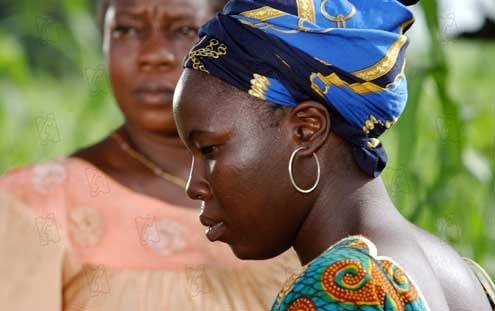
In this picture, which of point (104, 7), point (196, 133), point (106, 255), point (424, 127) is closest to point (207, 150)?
point (196, 133)

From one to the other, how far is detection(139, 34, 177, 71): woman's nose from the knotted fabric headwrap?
136 centimetres

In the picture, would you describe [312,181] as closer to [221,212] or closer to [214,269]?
[221,212]

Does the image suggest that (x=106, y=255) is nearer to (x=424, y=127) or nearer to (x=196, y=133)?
(x=196, y=133)

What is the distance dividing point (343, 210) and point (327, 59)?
10.5 inches

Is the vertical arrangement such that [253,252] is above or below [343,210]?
below

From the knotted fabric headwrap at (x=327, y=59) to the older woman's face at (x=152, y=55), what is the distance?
4.49 ft

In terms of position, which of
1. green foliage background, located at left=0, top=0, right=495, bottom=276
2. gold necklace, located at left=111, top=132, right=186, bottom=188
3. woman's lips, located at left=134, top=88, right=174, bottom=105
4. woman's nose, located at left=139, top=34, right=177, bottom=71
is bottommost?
green foliage background, located at left=0, top=0, right=495, bottom=276

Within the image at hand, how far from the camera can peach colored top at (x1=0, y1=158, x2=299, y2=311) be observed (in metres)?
3.55

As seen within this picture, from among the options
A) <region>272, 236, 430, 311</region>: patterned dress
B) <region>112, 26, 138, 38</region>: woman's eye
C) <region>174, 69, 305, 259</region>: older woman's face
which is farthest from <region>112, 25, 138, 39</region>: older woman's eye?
<region>272, 236, 430, 311</region>: patterned dress

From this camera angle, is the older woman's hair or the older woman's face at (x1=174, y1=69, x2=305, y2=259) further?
the older woman's hair

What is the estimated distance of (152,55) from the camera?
12.3ft

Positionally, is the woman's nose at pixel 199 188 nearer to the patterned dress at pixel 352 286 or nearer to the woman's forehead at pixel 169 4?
the patterned dress at pixel 352 286

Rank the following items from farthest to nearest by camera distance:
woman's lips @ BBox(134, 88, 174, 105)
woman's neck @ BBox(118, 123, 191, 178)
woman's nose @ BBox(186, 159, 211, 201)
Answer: woman's neck @ BBox(118, 123, 191, 178), woman's lips @ BBox(134, 88, 174, 105), woman's nose @ BBox(186, 159, 211, 201)

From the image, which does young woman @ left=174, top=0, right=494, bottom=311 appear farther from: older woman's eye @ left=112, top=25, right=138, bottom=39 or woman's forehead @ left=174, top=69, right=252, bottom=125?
older woman's eye @ left=112, top=25, right=138, bottom=39
